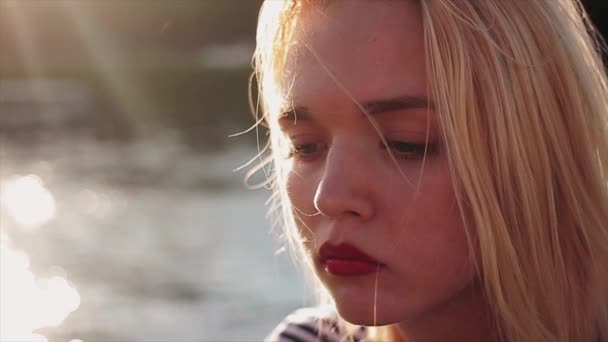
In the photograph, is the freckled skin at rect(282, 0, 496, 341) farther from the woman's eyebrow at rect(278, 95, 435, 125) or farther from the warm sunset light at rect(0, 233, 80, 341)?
the warm sunset light at rect(0, 233, 80, 341)

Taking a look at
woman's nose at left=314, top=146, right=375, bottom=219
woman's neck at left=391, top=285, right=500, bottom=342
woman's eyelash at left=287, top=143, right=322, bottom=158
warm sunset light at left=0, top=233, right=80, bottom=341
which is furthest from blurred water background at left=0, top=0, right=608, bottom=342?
woman's neck at left=391, top=285, right=500, bottom=342

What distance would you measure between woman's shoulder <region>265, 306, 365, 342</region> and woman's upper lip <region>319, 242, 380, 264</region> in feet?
1.41

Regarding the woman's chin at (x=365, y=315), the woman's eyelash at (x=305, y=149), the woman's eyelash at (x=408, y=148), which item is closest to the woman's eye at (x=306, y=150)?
the woman's eyelash at (x=305, y=149)

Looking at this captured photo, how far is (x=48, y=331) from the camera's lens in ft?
8.50

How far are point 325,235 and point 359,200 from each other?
0.09 metres

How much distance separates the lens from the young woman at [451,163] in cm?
128

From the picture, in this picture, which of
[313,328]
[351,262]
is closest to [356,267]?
[351,262]

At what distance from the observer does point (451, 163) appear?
129 cm

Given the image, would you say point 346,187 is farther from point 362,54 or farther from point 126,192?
point 126,192

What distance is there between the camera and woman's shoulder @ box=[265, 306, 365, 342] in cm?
174

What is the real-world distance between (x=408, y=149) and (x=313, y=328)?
0.59 metres

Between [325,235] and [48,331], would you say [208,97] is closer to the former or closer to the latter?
[48,331]

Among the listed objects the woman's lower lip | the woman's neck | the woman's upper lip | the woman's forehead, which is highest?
the woman's forehead

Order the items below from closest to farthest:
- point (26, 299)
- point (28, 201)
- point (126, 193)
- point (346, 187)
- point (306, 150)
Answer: point (346, 187), point (306, 150), point (26, 299), point (28, 201), point (126, 193)
